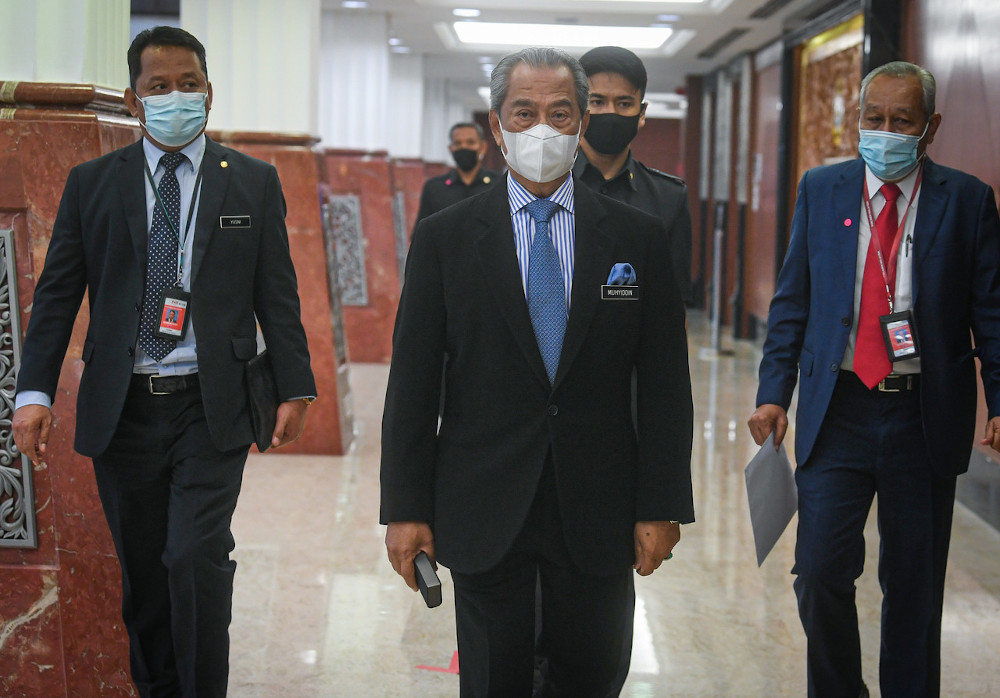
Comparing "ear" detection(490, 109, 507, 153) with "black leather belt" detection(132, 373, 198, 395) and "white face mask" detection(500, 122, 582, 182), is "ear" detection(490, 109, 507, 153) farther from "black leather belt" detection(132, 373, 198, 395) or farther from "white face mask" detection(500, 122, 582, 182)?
"black leather belt" detection(132, 373, 198, 395)

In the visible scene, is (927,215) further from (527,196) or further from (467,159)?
(467,159)

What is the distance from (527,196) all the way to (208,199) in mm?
875

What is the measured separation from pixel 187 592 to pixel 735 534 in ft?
10.1

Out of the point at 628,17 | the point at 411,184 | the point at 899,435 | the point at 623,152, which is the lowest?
the point at 899,435

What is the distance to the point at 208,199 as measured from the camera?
2652mm

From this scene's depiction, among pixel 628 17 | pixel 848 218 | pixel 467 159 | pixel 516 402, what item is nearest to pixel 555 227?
pixel 516 402

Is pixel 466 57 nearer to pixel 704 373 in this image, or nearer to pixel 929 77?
pixel 704 373

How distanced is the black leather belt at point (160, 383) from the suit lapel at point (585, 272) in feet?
3.22

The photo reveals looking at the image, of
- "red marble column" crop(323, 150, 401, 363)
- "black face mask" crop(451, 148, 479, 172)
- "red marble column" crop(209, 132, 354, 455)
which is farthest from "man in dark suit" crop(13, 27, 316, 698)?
"red marble column" crop(323, 150, 401, 363)

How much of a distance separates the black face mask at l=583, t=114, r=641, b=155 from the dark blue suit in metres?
0.69

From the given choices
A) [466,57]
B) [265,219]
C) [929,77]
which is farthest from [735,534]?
[466,57]

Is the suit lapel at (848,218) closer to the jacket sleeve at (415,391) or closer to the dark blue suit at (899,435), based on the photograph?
the dark blue suit at (899,435)

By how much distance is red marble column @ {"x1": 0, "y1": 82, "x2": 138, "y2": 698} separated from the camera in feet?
9.91

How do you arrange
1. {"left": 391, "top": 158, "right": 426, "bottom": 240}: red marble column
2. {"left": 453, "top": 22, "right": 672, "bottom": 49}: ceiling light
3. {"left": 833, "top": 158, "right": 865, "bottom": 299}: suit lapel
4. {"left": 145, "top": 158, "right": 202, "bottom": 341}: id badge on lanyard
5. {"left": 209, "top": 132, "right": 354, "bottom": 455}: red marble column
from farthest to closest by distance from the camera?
{"left": 391, "top": 158, "right": 426, "bottom": 240}: red marble column < {"left": 453, "top": 22, "right": 672, "bottom": 49}: ceiling light < {"left": 209, "top": 132, "right": 354, "bottom": 455}: red marble column < {"left": 833, "top": 158, "right": 865, "bottom": 299}: suit lapel < {"left": 145, "top": 158, "right": 202, "bottom": 341}: id badge on lanyard
